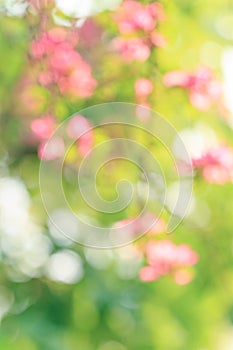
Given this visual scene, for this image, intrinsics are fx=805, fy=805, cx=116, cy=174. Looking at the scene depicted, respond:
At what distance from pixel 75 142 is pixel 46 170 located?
0.28ft

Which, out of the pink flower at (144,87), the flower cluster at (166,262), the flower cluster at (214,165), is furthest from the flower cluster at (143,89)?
the flower cluster at (166,262)

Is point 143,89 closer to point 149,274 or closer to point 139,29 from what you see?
point 139,29

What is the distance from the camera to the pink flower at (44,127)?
1.25 m

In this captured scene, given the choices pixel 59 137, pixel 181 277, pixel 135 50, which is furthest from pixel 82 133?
pixel 181 277

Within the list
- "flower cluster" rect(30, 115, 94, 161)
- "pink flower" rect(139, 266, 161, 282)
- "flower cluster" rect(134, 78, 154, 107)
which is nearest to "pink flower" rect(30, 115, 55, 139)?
"flower cluster" rect(30, 115, 94, 161)

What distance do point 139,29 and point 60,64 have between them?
0.48 ft

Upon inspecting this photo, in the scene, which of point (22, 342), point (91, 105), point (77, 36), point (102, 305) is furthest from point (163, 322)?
point (77, 36)

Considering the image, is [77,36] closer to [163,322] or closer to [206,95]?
[206,95]

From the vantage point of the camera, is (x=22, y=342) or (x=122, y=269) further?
(x=122, y=269)

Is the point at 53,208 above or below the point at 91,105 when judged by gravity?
below

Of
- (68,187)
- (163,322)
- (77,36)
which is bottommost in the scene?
(163,322)

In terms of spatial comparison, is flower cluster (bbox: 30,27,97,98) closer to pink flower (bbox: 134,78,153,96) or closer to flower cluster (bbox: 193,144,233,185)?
pink flower (bbox: 134,78,153,96)

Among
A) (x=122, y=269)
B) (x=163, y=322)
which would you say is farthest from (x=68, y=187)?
(x=163, y=322)

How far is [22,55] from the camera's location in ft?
4.44
